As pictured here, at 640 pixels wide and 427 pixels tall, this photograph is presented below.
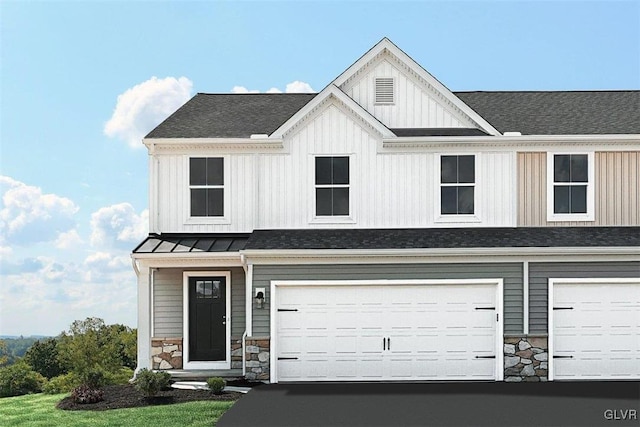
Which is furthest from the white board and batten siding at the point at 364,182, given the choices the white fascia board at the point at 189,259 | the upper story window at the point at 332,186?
the white fascia board at the point at 189,259

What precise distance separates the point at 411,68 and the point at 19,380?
18887 mm

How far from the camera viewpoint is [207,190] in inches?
667

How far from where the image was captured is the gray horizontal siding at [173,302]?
16.5 metres

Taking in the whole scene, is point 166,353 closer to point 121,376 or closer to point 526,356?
point 526,356

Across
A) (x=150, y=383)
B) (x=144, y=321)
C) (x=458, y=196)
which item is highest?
(x=458, y=196)

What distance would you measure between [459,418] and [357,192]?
672 centimetres

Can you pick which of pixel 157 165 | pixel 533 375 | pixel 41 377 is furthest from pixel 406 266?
pixel 41 377

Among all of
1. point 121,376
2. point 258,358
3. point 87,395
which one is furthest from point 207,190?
point 121,376

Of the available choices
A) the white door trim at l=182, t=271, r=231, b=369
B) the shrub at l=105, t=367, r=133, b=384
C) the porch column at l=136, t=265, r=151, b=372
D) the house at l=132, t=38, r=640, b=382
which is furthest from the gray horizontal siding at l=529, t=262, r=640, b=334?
the shrub at l=105, t=367, r=133, b=384

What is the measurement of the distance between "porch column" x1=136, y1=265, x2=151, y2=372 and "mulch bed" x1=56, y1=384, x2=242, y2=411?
1.85 m

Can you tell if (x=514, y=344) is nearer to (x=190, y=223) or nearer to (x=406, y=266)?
(x=406, y=266)

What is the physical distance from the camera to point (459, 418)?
11.2m

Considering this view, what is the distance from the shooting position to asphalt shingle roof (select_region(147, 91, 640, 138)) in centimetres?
1731

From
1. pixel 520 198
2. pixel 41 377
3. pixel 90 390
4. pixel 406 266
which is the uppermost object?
pixel 520 198
